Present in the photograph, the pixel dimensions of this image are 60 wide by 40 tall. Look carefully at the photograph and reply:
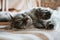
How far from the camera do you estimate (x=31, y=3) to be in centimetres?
251

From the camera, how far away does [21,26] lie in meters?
0.80

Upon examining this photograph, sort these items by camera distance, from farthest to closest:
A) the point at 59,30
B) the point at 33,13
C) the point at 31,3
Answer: the point at 31,3 → the point at 33,13 → the point at 59,30

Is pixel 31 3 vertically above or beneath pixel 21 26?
above

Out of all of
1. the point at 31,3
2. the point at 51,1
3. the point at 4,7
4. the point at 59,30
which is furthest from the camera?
the point at 51,1

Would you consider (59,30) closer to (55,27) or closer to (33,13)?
(55,27)

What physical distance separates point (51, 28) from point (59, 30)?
0.05 meters

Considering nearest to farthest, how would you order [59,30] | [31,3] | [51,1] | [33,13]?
[59,30], [33,13], [31,3], [51,1]

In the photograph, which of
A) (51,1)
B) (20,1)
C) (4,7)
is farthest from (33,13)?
(51,1)

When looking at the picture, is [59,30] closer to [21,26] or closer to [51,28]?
[51,28]

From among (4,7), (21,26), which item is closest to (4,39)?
(21,26)

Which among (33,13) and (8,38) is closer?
(8,38)

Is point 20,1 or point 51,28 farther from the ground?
point 20,1

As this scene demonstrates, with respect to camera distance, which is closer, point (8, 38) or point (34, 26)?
point (8, 38)

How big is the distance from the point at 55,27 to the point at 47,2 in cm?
196
